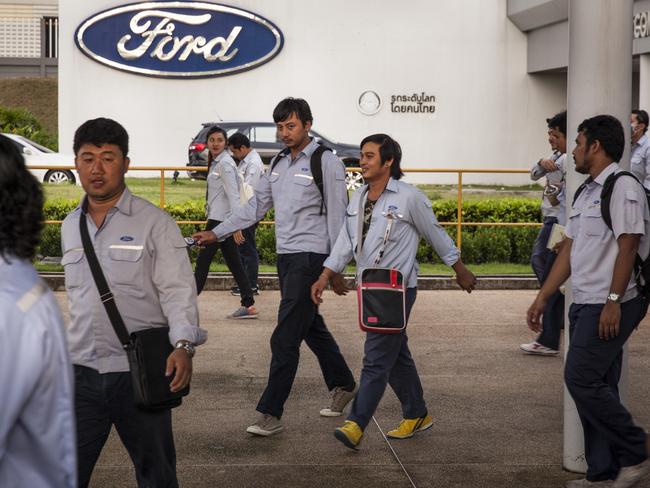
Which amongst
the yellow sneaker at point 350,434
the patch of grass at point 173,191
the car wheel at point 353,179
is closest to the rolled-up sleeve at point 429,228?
the yellow sneaker at point 350,434

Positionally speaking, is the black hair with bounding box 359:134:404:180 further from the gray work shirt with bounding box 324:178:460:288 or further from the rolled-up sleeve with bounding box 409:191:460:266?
the rolled-up sleeve with bounding box 409:191:460:266

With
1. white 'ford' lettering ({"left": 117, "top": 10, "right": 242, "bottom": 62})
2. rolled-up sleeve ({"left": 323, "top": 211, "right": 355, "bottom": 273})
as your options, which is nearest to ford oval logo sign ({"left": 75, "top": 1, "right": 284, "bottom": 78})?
white 'ford' lettering ({"left": 117, "top": 10, "right": 242, "bottom": 62})

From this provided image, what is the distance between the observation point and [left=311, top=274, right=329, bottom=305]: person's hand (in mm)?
6316

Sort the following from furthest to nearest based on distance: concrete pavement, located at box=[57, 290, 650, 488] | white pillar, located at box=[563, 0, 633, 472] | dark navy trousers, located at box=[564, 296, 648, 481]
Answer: concrete pavement, located at box=[57, 290, 650, 488]
white pillar, located at box=[563, 0, 633, 472]
dark navy trousers, located at box=[564, 296, 648, 481]

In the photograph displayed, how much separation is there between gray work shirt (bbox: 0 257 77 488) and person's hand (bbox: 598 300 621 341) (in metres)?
3.28

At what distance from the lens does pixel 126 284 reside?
4305 mm

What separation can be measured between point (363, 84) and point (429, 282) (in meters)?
16.1

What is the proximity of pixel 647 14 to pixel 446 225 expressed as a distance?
809cm

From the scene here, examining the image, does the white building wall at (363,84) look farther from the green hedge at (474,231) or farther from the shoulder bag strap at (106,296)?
the shoulder bag strap at (106,296)

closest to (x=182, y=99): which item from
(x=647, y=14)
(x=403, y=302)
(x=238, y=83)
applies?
(x=238, y=83)

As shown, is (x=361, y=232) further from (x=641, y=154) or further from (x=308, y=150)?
(x=641, y=154)

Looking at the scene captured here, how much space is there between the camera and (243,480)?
5.88 m

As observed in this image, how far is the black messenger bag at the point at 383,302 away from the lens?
6.18 m

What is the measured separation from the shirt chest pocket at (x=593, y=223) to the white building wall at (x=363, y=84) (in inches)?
960
